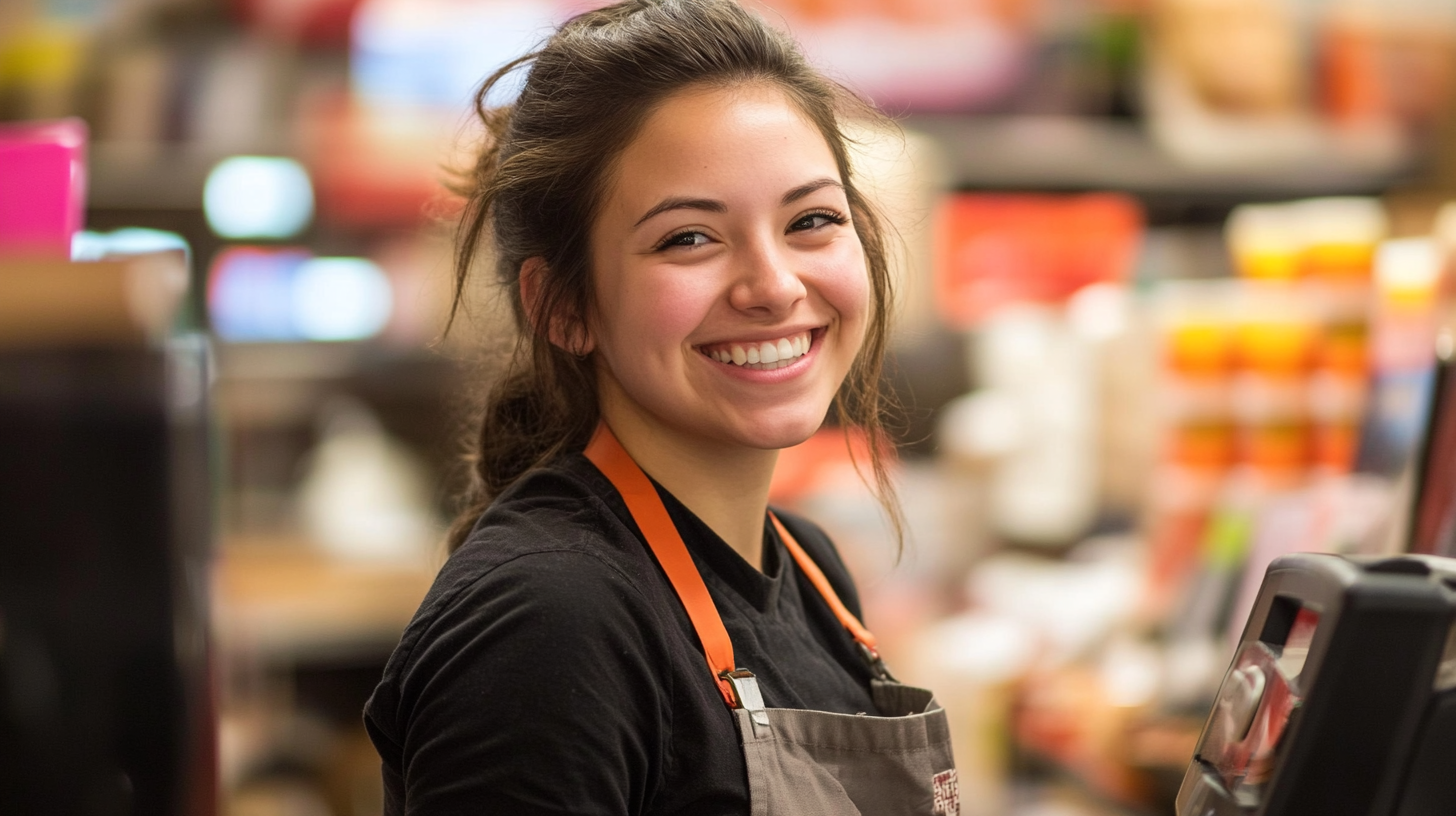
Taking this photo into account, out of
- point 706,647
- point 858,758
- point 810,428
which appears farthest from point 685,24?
point 858,758

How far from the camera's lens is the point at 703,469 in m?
1.35

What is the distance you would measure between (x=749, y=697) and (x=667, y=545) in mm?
164

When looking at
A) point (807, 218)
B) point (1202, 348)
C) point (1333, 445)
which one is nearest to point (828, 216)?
point (807, 218)

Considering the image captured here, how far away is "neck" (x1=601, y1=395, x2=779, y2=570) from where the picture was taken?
52.8 inches

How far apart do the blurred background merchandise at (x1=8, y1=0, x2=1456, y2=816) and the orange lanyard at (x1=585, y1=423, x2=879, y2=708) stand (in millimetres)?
1735

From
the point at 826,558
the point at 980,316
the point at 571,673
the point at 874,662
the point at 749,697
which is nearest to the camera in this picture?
the point at 571,673

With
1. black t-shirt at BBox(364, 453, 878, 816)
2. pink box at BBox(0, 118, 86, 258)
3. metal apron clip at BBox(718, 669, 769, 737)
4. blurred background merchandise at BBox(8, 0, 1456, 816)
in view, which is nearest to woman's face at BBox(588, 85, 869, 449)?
black t-shirt at BBox(364, 453, 878, 816)

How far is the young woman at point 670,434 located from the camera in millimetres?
1088

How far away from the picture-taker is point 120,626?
59.1 inches

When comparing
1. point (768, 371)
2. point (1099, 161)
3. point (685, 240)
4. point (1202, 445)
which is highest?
point (1099, 161)

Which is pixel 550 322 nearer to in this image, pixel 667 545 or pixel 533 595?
pixel 667 545

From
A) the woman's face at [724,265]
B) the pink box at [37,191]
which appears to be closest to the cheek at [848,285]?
the woman's face at [724,265]

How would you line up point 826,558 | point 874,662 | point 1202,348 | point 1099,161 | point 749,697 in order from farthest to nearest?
1. point 1099,161
2. point 1202,348
3. point 826,558
4. point 874,662
5. point 749,697

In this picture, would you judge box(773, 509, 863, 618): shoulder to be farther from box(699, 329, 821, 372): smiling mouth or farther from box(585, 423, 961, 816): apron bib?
box(699, 329, 821, 372): smiling mouth
